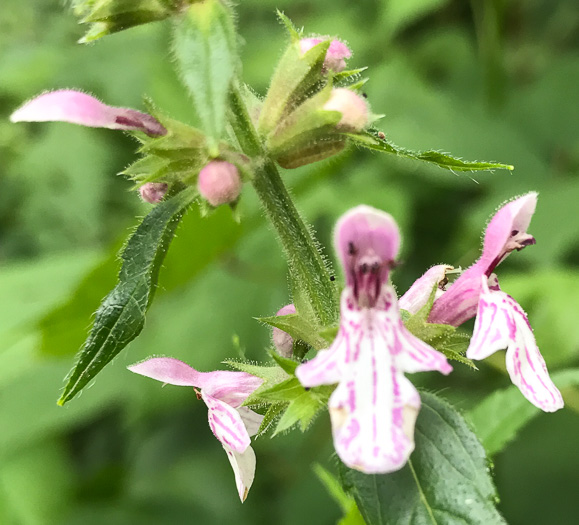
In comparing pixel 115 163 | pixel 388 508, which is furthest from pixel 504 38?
pixel 388 508

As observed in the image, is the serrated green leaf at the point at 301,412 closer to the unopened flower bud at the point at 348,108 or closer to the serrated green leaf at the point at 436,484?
the serrated green leaf at the point at 436,484

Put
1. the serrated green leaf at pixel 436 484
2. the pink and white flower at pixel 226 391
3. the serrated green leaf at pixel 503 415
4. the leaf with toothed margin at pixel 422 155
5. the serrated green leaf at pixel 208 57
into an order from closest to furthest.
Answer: the serrated green leaf at pixel 208 57
the serrated green leaf at pixel 436 484
the leaf with toothed margin at pixel 422 155
the pink and white flower at pixel 226 391
the serrated green leaf at pixel 503 415

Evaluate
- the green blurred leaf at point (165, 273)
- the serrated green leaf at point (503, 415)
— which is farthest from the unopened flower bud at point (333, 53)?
the green blurred leaf at point (165, 273)

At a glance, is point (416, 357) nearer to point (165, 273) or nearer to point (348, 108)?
point (348, 108)

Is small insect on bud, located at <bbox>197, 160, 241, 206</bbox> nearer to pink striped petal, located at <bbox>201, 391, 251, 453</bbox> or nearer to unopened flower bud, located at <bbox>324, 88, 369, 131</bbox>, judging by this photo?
unopened flower bud, located at <bbox>324, 88, 369, 131</bbox>

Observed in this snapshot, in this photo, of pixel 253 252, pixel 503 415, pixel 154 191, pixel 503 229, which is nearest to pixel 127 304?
pixel 154 191

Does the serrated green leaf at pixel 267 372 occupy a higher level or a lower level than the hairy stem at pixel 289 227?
lower

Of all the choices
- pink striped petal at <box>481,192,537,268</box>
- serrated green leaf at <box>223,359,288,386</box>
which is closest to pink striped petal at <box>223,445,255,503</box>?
serrated green leaf at <box>223,359,288,386</box>
